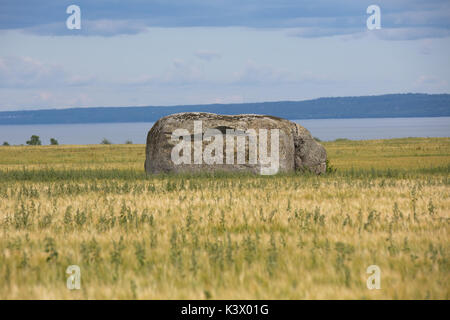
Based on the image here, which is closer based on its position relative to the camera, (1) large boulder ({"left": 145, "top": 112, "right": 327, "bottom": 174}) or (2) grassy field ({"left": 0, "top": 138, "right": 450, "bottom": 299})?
(2) grassy field ({"left": 0, "top": 138, "right": 450, "bottom": 299})

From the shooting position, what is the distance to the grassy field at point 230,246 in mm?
7312

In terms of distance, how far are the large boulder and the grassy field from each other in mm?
6282

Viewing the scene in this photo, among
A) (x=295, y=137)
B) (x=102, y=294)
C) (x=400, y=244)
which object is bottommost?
(x=102, y=294)

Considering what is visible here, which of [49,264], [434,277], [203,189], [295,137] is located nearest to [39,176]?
[203,189]

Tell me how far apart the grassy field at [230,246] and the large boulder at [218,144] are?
6.28 m

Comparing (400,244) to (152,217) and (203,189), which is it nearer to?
(152,217)

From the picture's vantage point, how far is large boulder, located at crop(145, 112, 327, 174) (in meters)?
22.6

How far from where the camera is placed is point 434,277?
301 inches

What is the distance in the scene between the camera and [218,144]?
893 inches

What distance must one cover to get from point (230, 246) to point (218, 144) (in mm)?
13813

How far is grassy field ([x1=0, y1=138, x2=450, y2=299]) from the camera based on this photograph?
7312mm

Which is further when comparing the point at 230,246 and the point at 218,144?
the point at 218,144

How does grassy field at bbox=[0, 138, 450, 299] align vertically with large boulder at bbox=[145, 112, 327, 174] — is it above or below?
below

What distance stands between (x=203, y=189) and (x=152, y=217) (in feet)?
19.8
